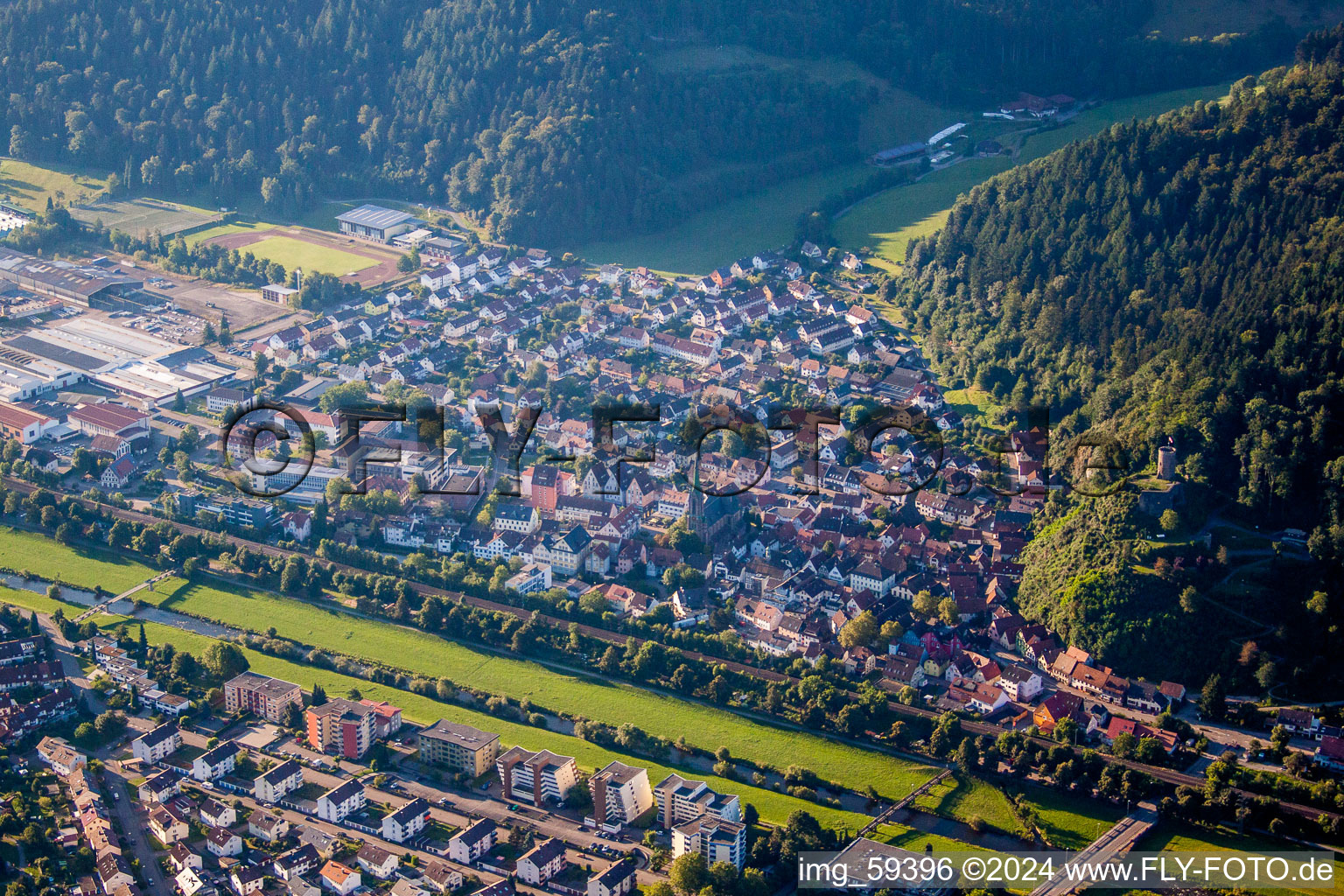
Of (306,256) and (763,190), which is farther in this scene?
(763,190)

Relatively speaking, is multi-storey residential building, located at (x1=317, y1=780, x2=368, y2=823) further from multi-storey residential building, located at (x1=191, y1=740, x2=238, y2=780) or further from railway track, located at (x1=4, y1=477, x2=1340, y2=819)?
railway track, located at (x1=4, y1=477, x2=1340, y2=819)

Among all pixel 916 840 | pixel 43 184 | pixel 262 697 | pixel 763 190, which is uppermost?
pixel 763 190

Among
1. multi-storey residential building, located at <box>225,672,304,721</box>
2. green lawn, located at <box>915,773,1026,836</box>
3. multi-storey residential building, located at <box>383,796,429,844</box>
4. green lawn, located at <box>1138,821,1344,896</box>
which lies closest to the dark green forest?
green lawn, located at <box>1138,821,1344,896</box>

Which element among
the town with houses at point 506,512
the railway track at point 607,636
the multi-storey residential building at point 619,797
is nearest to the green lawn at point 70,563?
the railway track at point 607,636

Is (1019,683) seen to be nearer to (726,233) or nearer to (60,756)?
(60,756)

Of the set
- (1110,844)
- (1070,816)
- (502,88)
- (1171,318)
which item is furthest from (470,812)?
(502,88)

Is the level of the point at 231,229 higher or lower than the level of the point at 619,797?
higher
